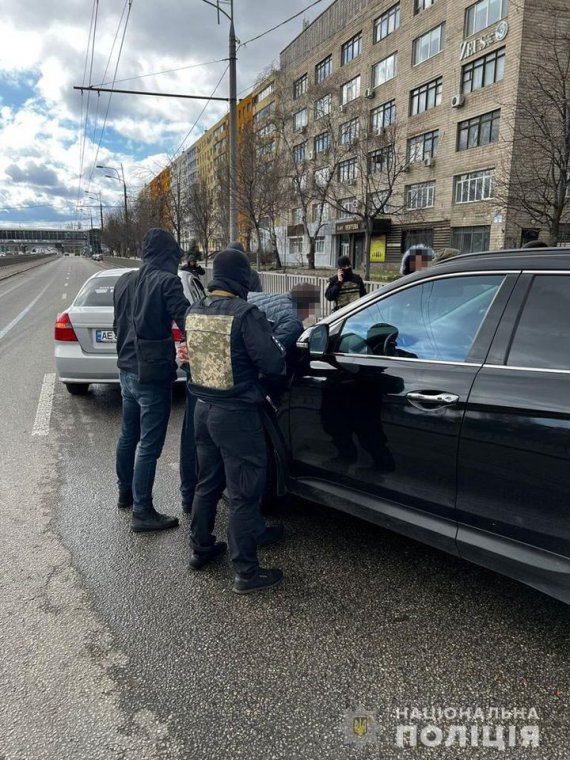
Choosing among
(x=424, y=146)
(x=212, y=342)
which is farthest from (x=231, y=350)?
(x=424, y=146)

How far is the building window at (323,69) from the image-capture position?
138 ft

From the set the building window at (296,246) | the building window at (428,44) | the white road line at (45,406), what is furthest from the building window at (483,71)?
the white road line at (45,406)

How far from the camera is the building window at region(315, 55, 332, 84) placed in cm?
4219

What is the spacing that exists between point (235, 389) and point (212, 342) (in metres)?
0.27

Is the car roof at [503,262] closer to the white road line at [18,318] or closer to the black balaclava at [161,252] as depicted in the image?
the black balaclava at [161,252]

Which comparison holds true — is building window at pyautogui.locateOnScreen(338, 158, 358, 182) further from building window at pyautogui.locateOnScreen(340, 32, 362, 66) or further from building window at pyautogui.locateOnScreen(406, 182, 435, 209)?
building window at pyautogui.locateOnScreen(340, 32, 362, 66)

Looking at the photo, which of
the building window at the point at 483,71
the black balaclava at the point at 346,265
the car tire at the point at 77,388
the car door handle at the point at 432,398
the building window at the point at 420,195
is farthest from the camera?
the building window at the point at 420,195

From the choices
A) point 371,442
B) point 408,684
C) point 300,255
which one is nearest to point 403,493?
point 371,442

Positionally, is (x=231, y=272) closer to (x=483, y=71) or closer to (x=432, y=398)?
(x=432, y=398)

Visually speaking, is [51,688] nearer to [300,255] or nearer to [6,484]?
[6,484]

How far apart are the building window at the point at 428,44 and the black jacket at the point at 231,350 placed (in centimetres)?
3436

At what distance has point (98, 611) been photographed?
270cm

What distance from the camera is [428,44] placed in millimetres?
31188

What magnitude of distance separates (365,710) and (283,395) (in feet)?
5.68
